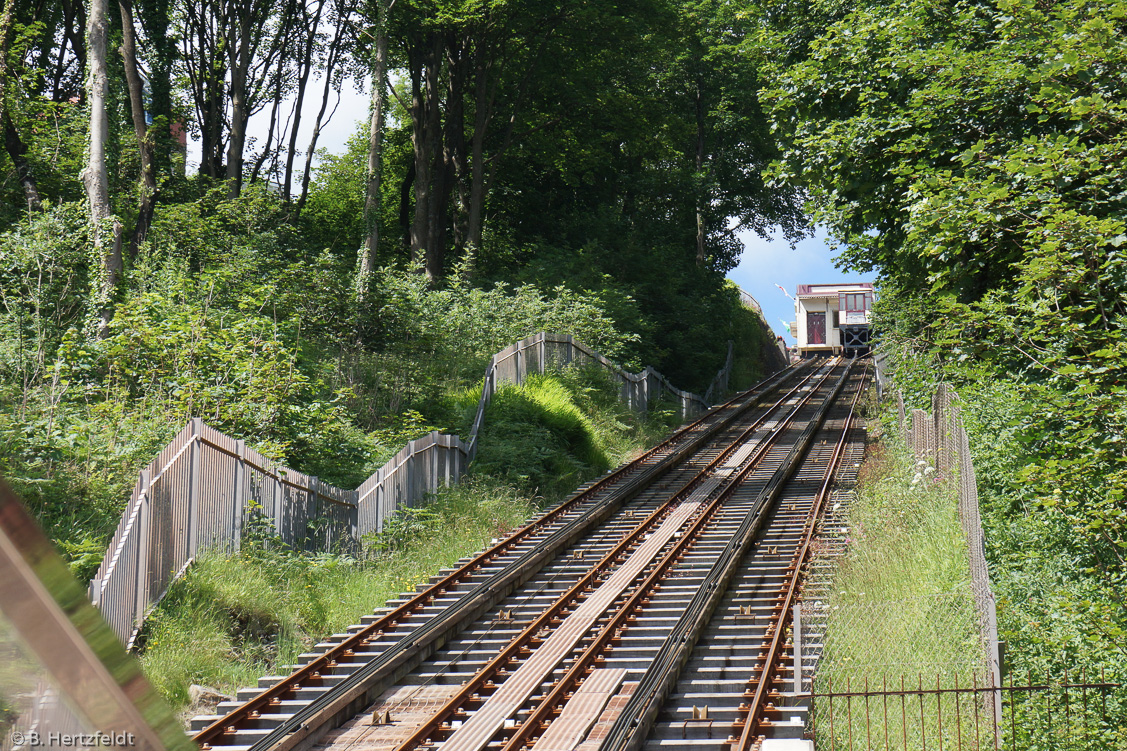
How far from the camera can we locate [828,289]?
62500 mm

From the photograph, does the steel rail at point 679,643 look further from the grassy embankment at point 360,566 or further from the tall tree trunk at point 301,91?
the tall tree trunk at point 301,91

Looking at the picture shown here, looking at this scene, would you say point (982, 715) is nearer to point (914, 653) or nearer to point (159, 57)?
point (914, 653)

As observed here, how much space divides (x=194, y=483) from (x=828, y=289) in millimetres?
56640

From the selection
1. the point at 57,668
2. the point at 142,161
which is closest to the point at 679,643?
the point at 57,668

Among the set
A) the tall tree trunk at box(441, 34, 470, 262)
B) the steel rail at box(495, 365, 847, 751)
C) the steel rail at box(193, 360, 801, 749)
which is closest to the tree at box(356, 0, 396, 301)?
the tall tree trunk at box(441, 34, 470, 262)

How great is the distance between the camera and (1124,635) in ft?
23.0

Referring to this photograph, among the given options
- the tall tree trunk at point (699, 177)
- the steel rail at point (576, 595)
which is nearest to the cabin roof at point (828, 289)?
the tall tree trunk at point (699, 177)

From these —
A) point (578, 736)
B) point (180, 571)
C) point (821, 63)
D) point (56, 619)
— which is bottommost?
point (578, 736)

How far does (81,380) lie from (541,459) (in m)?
8.63

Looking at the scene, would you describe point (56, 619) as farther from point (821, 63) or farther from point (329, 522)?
point (821, 63)

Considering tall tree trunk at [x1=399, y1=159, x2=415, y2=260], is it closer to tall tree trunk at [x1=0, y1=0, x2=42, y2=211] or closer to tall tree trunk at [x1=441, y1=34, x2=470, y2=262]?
tall tree trunk at [x1=441, y1=34, x2=470, y2=262]

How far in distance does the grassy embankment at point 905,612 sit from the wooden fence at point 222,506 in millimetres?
6203

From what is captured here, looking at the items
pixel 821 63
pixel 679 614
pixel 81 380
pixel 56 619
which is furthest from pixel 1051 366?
pixel 81 380

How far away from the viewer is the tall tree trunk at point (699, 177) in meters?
42.8
